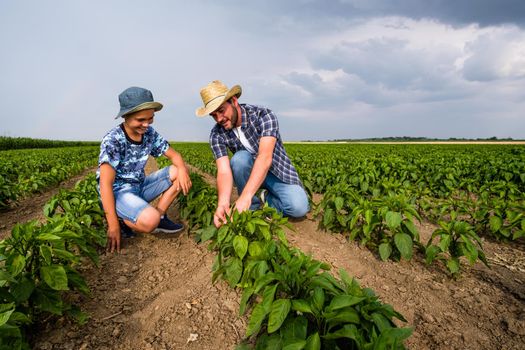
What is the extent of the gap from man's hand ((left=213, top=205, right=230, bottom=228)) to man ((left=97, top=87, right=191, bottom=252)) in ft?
2.80

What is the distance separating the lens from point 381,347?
111 centimetres

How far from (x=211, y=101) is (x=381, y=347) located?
2.65m

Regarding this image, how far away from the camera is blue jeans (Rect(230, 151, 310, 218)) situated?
393 cm

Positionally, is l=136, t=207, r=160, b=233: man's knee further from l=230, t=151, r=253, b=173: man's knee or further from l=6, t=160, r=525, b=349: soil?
l=230, t=151, r=253, b=173: man's knee

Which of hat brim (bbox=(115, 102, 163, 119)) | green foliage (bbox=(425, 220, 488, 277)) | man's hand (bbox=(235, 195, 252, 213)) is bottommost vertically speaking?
green foliage (bbox=(425, 220, 488, 277))

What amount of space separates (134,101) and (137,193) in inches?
45.5

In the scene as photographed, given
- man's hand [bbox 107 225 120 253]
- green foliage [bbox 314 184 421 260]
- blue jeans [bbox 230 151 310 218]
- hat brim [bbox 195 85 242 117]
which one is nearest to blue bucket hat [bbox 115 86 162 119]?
hat brim [bbox 195 85 242 117]

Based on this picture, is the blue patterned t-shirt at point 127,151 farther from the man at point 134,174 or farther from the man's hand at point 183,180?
the man's hand at point 183,180

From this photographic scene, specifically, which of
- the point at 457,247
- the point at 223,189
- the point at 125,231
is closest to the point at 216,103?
the point at 223,189

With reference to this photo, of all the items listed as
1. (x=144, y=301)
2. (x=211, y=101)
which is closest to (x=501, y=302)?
(x=144, y=301)

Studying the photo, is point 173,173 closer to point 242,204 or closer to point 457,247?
point 242,204

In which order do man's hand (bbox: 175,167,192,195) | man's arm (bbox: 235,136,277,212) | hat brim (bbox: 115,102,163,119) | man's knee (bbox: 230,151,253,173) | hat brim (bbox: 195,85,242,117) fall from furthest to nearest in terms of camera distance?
man's knee (bbox: 230,151,253,173), man's hand (bbox: 175,167,192,195), hat brim (bbox: 195,85,242,117), hat brim (bbox: 115,102,163,119), man's arm (bbox: 235,136,277,212)

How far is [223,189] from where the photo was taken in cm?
331

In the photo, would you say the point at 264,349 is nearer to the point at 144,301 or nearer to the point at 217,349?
the point at 217,349
